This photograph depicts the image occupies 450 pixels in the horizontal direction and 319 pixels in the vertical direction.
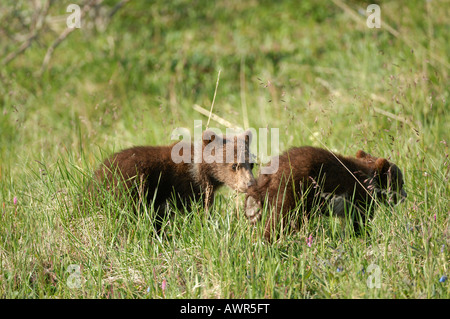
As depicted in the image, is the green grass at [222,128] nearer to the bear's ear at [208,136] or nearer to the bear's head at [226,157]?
the bear's head at [226,157]

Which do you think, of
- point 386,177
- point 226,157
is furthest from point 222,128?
point 386,177

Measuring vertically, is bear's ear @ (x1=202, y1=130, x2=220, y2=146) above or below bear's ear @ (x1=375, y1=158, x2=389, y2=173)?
above

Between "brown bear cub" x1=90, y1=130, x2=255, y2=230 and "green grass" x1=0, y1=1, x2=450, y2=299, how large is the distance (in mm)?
236

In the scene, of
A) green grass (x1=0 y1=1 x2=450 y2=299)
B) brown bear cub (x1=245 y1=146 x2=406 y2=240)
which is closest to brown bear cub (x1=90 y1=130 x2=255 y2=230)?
green grass (x1=0 y1=1 x2=450 y2=299)

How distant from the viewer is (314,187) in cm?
512

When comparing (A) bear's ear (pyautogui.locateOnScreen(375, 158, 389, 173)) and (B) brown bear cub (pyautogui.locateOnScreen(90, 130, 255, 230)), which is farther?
(A) bear's ear (pyautogui.locateOnScreen(375, 158, 389, 173))

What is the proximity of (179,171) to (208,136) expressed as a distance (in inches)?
19.5

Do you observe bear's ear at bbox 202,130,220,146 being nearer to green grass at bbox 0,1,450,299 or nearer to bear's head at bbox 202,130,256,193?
bear's head at bbox 202,130,256,193

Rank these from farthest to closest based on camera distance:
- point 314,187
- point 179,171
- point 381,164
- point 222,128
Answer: point 222,128
point 179,171
point 381,164
point 314,187

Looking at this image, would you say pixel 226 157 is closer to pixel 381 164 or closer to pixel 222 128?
pixel 381 164

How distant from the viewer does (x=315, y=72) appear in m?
10.1

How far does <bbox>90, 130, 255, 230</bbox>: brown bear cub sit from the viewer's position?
529 cm

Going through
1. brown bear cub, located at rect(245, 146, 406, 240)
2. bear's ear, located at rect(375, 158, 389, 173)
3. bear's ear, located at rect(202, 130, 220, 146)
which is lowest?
brown bear cub, located at rect(245, 146, 406, 240)

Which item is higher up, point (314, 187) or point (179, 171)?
point (179, 171)
